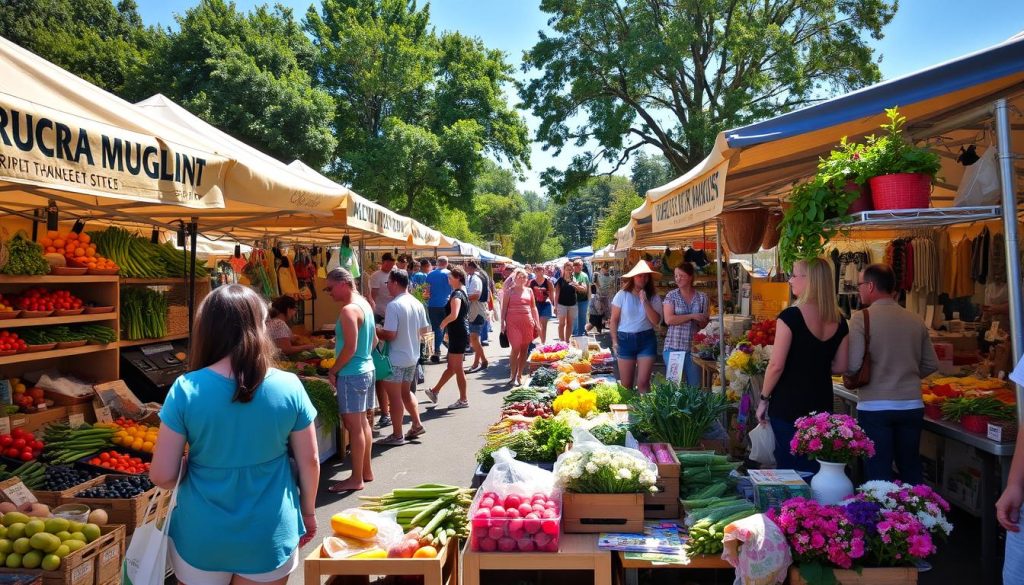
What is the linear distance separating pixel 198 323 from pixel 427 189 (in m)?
24.9

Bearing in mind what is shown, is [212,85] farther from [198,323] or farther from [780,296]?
[198,323]

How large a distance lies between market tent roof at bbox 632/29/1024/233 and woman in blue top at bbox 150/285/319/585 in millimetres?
2788

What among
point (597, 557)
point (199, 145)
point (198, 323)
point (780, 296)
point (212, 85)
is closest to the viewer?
point (198, 323)

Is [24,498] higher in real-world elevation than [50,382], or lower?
lower

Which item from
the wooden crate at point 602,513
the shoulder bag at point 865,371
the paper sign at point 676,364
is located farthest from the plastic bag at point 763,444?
the paper sign at point 676,364

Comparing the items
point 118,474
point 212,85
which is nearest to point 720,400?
point 118,474

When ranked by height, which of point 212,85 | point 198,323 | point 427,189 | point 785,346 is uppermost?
point 212,85

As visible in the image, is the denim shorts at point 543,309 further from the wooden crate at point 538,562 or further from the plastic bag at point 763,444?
the wooden crate at point 538,562

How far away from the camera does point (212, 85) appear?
847 inches

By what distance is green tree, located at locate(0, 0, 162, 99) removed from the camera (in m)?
23.8

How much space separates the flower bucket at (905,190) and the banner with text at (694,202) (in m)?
0.90

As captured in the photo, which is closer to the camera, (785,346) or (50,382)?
(785,346)

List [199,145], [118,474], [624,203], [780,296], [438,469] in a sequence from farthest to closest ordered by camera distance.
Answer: [624,203] < [780,296] < [438,469] < [118,474] < [199,145]

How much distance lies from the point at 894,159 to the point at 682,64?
1905cm
